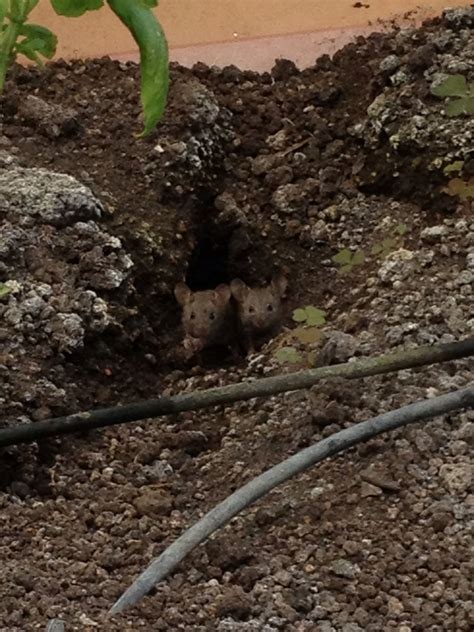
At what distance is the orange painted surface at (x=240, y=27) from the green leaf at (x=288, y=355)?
38.9 inches

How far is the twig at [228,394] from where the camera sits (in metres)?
1.82

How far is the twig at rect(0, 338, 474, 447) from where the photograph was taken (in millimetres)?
1818

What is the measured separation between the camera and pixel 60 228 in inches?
90.7

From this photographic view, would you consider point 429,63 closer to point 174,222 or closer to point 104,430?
point 174,222

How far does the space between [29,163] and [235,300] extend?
0.54 metres

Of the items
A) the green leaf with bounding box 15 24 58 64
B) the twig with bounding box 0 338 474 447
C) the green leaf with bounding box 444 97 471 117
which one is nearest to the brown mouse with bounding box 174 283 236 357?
the twig with bounding box 0 338 474 447

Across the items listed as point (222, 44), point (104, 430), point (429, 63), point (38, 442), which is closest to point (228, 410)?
point (104, 430)

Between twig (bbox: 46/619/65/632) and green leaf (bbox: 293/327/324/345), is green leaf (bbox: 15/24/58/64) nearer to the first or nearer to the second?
twig (bbox: 46/619/65/632)

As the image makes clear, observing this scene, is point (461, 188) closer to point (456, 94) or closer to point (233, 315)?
point (456, 94)

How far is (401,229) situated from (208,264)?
52 cm

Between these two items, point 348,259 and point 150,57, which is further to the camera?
point 348,259

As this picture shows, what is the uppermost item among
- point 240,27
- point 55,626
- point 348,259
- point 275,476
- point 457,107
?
point 240,27

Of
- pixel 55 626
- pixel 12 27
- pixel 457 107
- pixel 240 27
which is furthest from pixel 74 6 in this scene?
pixel 240 27

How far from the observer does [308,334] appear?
2268 millimetres
